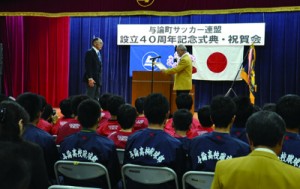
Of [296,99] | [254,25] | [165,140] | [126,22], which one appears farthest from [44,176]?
[126,22]

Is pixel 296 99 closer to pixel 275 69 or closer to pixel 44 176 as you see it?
pixel 44 176

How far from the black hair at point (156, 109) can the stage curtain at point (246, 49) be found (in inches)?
241

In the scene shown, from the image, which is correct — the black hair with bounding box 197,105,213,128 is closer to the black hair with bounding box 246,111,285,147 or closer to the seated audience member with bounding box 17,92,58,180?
the seated audience member with bounding box 17,92,58,180

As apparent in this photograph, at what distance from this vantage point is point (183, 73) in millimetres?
5934

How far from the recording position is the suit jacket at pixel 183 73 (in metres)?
5.87

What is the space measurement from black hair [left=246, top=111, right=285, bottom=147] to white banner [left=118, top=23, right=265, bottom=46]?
22.9 ft

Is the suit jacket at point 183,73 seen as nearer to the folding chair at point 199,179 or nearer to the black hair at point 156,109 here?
the black hair at point 156,109

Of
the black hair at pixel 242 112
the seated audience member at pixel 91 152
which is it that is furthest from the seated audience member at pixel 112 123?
the black hair at pixel 242 112

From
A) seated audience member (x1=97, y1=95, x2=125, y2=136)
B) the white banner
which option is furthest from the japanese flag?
seated audience member (x1=97, y1=95, x2=125, y2=136)

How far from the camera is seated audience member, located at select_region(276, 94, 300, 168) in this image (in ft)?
7.21

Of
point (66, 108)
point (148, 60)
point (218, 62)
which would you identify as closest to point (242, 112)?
point (66, 108)

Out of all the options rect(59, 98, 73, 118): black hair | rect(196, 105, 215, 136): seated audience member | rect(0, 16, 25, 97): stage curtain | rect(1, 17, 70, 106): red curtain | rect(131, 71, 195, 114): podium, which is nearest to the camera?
rect(196, 105, 215, 136): seated audience member

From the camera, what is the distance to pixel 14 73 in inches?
395

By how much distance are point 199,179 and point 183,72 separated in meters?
3.94
